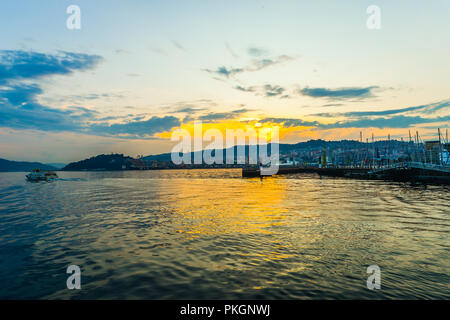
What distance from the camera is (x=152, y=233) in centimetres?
1775

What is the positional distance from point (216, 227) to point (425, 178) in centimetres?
8251

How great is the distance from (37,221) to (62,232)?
672cm

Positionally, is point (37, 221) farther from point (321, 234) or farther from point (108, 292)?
point (321, 234)
